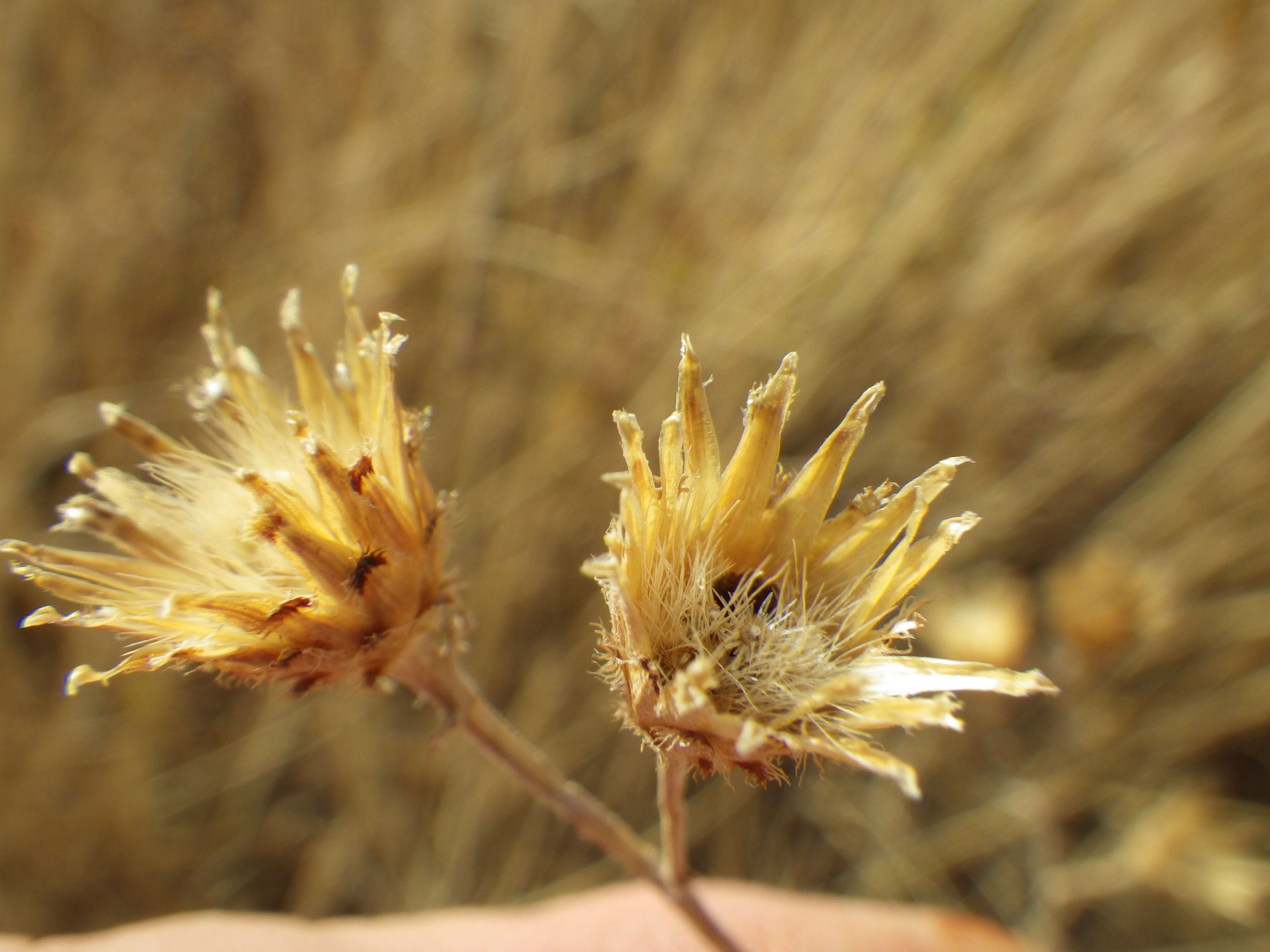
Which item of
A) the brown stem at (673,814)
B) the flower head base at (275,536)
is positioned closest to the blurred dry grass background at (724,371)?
the brown stem at (673,814)

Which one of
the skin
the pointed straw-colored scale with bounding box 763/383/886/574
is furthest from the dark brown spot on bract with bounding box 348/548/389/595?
the skin

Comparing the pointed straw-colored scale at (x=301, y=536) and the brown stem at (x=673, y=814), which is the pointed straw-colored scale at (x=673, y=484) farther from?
the pointed straw-colored scale at (x=301, y=536)

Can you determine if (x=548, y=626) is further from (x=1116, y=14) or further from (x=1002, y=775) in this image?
(x=1116, y=14)

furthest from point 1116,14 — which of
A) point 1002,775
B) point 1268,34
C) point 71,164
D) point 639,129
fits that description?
point 71,164

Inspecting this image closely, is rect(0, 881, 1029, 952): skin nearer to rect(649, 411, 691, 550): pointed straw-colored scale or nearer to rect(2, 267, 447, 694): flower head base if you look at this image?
rect(2, 267, 447, 694): flower head base

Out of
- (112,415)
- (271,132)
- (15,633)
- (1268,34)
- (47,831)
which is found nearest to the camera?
(112,415)
